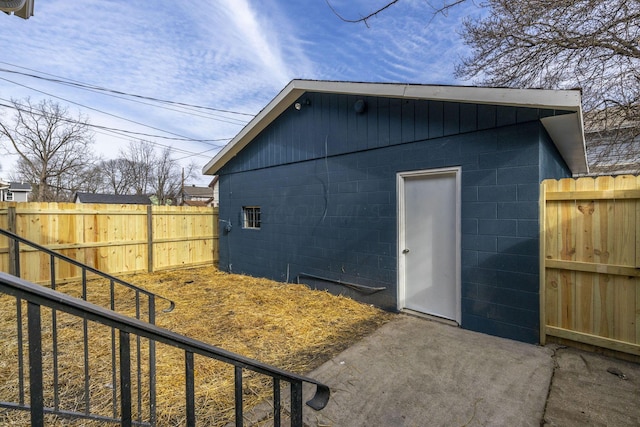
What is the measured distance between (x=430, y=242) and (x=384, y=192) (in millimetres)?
1078

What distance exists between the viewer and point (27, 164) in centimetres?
2200

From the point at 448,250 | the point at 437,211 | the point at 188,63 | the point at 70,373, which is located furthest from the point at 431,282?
the point at 188,63

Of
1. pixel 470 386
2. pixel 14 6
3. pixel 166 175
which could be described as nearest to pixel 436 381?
pixel 470 386

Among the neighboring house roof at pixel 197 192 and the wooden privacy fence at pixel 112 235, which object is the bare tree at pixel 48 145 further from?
the neighboring house roof at pixel 197 192

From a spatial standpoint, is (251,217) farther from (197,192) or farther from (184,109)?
(197,192)

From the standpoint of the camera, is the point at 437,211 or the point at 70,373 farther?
the point at 437,211

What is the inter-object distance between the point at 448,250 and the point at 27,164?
29.1 meters

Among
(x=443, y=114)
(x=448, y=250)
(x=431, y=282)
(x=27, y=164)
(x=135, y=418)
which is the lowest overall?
(x=135, y=418)

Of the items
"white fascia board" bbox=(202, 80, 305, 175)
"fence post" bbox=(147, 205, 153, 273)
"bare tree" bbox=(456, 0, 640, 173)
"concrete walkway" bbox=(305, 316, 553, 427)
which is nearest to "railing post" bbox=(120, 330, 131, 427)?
"concrete walkway" bbox=(305, 316, 553, 427)

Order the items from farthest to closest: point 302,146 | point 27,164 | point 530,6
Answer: point 27,164 → point 302,146 → point 530,6

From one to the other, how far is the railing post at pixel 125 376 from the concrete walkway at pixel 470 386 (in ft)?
5.44

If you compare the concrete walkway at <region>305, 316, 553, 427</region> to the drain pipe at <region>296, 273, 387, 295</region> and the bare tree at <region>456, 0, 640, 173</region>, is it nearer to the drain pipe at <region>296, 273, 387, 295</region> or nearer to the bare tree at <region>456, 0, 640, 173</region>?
the drain pipe at <region>296, 273, 387, 295</region>

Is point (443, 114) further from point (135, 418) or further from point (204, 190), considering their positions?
point (204, 190)

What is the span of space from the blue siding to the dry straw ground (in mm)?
857
